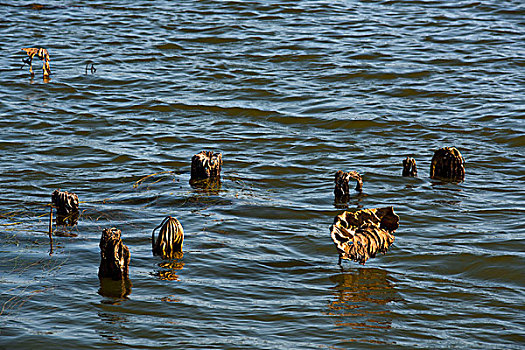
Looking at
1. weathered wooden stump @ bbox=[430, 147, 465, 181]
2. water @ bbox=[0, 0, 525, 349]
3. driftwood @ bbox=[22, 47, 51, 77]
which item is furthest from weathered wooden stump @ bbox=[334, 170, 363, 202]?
driftwood @ bbox=[22, 47, 51, 77]

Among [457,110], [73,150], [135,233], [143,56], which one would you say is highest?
[143,56]

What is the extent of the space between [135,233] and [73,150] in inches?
124

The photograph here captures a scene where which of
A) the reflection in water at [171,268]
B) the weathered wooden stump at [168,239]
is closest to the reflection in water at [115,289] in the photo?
the reflection in water at [171,268]

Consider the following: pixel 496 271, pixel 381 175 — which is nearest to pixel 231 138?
pixel 381 175

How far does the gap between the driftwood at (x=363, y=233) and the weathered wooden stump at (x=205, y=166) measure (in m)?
2.86

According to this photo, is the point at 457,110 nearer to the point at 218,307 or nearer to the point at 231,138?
the point at 231,138

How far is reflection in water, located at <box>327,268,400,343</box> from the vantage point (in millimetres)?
5535

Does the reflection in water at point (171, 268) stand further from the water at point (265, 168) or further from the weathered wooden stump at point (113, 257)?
the weathered wooden stump at point (113, 257)

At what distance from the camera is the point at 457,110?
11383 millimetres

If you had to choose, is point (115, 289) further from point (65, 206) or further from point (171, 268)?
point (65, 206)

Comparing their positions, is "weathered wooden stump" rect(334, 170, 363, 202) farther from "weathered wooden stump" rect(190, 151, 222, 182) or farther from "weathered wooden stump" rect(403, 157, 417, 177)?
"weathered wooden stump" rect(190, 151, 222, 182)

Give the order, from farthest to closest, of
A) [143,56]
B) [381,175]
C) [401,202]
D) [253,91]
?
[143,56] → [253,91] → [381,175] → [401,202]

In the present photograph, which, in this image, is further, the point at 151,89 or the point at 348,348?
the point at 151,89

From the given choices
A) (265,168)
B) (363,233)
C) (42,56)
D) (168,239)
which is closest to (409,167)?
(265,168)
